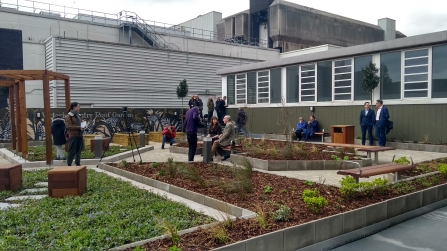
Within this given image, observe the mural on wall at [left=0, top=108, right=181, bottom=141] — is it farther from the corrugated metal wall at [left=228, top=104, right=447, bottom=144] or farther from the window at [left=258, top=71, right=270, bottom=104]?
the corrugated metal wall at [left=228, top=104, right=447, bottom=144]

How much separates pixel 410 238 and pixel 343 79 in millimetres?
12317

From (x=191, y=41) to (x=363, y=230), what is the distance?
29.8 metres

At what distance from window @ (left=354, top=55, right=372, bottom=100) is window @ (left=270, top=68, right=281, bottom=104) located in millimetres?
4299

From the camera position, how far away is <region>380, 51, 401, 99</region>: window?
14914 mm

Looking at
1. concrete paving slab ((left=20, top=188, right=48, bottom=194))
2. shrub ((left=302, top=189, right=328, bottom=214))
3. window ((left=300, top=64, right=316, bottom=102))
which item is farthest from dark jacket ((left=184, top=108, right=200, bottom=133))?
window ((left=300, top=64, right=316, bottom=102))

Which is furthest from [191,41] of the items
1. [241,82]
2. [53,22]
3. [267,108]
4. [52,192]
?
[52,192]

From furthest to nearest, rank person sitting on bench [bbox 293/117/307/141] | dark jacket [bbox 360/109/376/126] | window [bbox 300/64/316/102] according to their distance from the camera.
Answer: window [bbox 300/64/316/102] < person sitting on bench [bbox 293/117/307/141] < dark jacket [bbox 360/109/376/126]

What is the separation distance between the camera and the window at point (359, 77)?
52.3ft

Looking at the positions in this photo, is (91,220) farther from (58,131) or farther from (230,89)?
(230,89)

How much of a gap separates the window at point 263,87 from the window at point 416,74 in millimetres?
7290

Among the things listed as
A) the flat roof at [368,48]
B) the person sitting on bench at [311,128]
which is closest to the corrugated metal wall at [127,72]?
the flat roof at [368,48]

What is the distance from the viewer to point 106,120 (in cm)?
2167

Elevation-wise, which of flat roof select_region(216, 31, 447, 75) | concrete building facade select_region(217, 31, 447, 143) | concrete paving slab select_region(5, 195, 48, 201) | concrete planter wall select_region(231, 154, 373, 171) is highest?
flat roof select_region(216, 31, 447, 75)

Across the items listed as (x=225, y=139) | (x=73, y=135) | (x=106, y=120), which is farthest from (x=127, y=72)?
(x=225, y=139)
